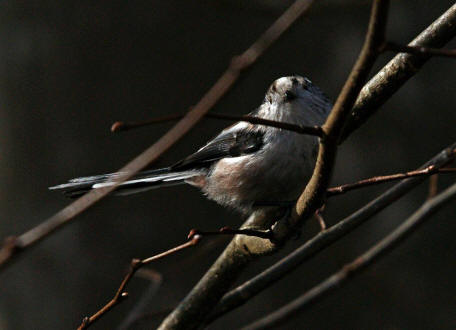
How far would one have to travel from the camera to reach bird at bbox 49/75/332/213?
2.85m

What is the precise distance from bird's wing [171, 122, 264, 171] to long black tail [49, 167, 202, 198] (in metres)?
0.05

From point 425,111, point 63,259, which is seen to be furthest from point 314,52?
point 63,259

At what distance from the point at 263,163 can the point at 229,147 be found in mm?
341

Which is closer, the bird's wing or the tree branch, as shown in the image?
the tree branch

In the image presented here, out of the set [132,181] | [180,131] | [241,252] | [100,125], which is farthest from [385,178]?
[100,125]

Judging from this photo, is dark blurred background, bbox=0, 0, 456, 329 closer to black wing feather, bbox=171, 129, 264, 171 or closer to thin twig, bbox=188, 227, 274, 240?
black wing feather, bbox=171, 129, 264, 171

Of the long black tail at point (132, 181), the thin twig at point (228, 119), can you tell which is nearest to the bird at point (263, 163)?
the long black tail at point (132, 181)

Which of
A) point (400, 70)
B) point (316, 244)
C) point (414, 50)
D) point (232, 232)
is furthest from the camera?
point (316, 244)

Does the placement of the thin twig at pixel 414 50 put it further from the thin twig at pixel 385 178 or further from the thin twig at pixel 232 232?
the thin twig at pixel 232 232

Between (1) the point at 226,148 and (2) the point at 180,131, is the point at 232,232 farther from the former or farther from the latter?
(1) the point at 226,148

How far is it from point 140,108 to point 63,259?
110cm

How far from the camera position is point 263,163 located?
3020 millimetres

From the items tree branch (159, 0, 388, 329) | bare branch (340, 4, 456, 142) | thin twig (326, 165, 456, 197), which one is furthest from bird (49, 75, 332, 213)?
thin twig (326, 165, 456, 197)

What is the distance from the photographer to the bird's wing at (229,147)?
10.4 feet
